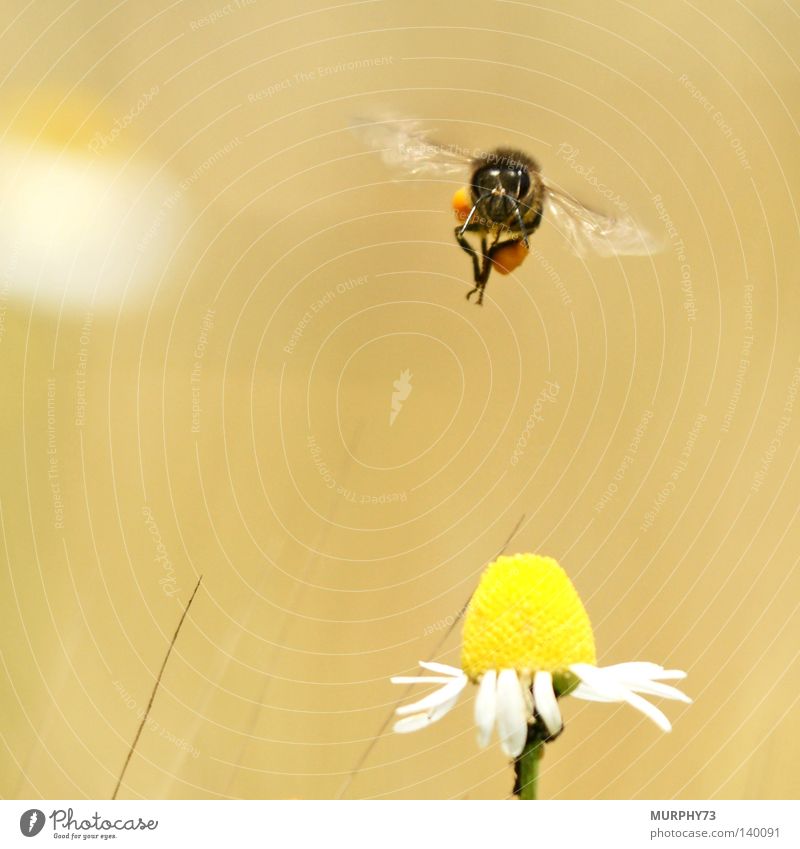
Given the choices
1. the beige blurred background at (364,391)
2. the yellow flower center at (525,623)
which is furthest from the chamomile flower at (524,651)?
the beige blurred background at (364,391)

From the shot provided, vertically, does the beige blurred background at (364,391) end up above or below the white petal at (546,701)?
above

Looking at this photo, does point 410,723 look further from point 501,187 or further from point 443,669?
point 501,187

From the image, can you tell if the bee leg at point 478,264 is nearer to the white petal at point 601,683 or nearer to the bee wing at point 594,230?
the bee wing at point 594,230

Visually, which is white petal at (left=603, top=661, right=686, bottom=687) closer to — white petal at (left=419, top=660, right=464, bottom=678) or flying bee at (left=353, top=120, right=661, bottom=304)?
white petal at (left=419, top=660, right=464, bottom=678)

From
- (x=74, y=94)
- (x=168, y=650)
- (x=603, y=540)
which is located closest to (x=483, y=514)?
(x=603, y=540)
